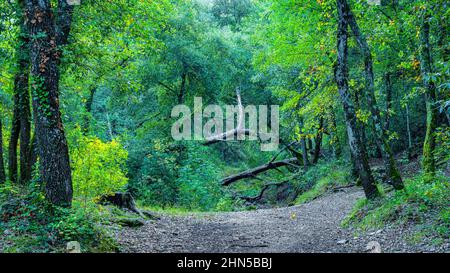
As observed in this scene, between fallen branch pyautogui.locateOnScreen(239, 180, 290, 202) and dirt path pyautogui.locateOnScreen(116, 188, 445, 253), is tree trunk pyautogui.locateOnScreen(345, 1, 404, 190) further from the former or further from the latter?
fallen branch pyautogui.locateOnScreen(239, 180, 290, 202)

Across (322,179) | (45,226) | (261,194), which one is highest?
(45,226)

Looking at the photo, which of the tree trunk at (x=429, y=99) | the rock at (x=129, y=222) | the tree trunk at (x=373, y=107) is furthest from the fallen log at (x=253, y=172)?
the tree trunk at (x=373, y=107)

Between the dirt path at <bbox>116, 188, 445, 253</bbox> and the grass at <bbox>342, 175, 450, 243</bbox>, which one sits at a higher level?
the grass at <bbox>342, 175, 450, 243</bbox>

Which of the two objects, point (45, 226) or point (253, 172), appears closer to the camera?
point (45, 226)

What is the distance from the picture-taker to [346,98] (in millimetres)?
8711

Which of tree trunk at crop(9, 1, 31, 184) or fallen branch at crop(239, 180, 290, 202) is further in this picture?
fallen branch at crop(239, 180, 290, 202)

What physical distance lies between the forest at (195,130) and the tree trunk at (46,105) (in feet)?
0.07

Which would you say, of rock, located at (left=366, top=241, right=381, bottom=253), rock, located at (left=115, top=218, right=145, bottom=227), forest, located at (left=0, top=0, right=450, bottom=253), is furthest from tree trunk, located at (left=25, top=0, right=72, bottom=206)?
rock, located at (left=366, top=241, right=381, bottom=253)

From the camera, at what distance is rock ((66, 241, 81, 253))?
5.71 meters

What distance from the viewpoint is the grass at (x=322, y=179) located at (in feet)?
56.5

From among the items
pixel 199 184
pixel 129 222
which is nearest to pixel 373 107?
pixel 129 222

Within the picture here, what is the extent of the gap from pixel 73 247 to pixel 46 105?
2.58m

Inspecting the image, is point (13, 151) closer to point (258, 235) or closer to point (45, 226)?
point (45, 226)

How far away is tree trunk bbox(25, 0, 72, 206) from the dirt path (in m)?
1.69
